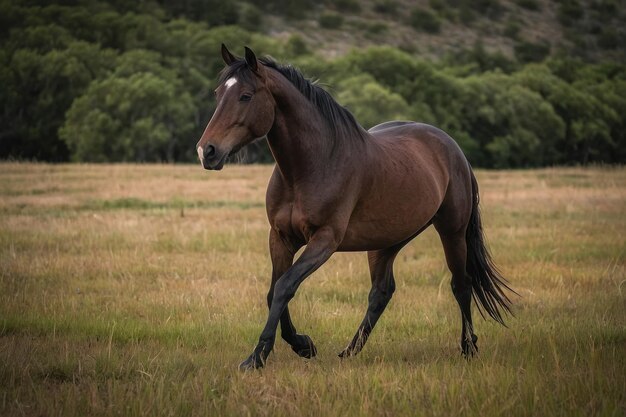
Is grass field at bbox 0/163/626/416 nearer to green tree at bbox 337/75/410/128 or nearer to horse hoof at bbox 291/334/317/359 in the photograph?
horse hoof at bbox 291/334/317/359

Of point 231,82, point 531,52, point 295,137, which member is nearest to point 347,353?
point 295,137

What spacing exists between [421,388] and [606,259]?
8501 mm

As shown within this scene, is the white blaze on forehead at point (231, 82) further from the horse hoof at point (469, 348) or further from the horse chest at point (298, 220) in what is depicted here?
the horse hoof at point (469, 348)

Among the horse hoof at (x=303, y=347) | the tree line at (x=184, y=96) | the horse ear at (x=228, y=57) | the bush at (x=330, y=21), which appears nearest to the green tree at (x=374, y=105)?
the tree line at (x=184, y=96)

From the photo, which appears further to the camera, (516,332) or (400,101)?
(400,101)

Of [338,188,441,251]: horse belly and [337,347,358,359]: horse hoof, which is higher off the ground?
[338,188,441,251]: horse belly

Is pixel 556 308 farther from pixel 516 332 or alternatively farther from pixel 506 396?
pixel 506 396

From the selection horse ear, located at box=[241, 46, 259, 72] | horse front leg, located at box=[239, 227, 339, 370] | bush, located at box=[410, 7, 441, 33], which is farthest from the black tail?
bush, located at box=[410, 7, 441, 33]

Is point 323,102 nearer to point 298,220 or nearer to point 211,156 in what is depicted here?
point 298,220

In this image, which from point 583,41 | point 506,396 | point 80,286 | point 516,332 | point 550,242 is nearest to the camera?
point 506,396

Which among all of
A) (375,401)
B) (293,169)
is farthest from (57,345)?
(375,401)

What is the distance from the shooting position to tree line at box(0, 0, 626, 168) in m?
73.9

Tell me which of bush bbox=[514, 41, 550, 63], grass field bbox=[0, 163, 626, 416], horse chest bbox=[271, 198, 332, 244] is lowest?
bush bbox=[514, 41, 550, 63]

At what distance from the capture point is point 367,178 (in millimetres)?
6609
